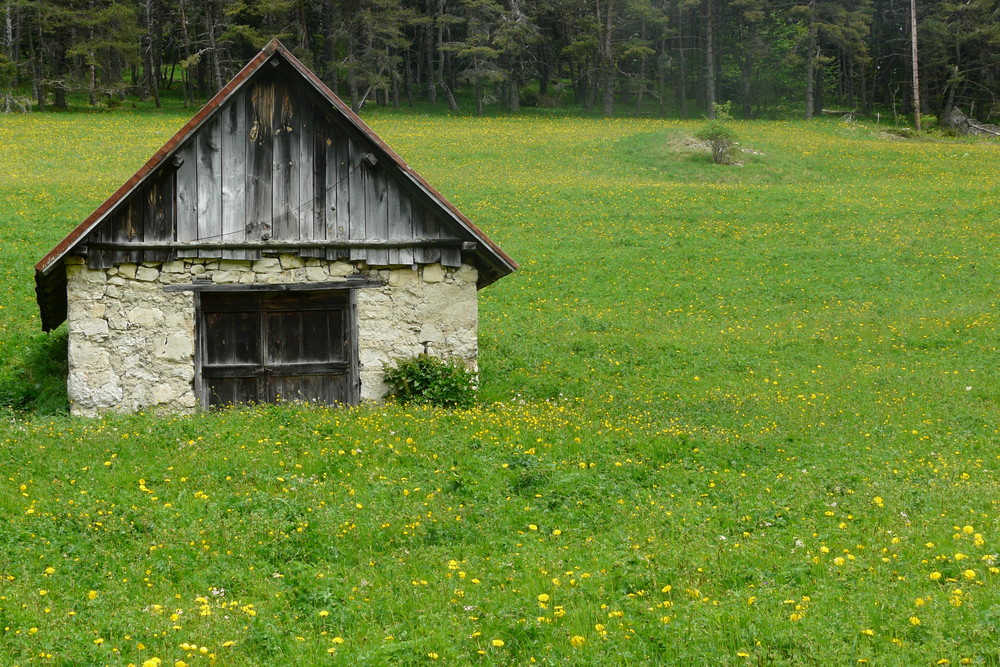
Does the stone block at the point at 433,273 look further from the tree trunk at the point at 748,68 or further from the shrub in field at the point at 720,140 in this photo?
the tree trunk at the point at 748,68

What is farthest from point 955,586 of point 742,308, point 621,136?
point 621,136

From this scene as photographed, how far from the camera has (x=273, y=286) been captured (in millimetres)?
13805

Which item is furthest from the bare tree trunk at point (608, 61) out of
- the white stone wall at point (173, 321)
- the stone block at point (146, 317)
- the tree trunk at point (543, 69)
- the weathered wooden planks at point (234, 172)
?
the stone block at point (146, 317)

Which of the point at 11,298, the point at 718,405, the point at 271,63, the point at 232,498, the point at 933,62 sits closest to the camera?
the point at 232,498

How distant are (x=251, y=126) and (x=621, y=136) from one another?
37224 millimetres

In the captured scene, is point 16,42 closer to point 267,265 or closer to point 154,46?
point 154,46

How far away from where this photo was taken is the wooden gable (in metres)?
13.1

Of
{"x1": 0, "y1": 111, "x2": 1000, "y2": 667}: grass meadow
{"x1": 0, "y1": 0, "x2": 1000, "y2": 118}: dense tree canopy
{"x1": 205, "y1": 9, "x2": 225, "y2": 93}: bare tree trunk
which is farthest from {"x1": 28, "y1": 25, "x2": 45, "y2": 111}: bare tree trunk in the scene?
{"x1": 0, "y1": 111, "x2": 1000, "y2": 667}: grass meadow

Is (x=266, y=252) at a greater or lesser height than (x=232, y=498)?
greater

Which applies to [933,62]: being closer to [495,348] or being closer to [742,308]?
[742,308]

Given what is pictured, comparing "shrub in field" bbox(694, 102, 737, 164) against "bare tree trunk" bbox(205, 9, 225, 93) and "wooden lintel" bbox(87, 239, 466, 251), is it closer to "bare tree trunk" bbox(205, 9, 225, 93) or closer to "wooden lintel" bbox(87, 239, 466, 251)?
"bare tree trunk" bbox(205, 9, 225, 93)

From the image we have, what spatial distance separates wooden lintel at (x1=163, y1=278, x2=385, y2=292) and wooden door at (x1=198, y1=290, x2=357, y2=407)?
0.24 metres

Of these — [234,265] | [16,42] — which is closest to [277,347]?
[234,265]

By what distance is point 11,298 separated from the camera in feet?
69.3
